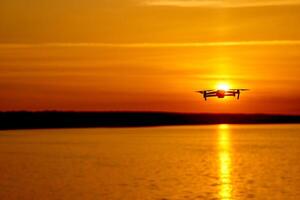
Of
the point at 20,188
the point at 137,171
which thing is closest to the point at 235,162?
the point at 137,171

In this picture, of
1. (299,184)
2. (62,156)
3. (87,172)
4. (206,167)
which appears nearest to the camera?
(299,184)

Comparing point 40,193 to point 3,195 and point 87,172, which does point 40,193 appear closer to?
point 3,195

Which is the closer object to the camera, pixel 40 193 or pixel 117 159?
pixel 40 193

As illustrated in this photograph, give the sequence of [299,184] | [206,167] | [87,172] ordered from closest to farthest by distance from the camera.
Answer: [299,184] < [87,172] < [206,167]

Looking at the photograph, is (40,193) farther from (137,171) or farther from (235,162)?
(235,162)

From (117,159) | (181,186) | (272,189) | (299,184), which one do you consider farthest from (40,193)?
(117,159)

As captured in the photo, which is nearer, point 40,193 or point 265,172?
point 40,193

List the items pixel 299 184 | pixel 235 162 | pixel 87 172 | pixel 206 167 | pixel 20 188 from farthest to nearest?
pixel 235 162 → pixel 206 167 → pixel 87 172 → pixel 299 184 → pixel 20 188

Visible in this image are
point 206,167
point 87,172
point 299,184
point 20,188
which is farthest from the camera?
point 206,167
